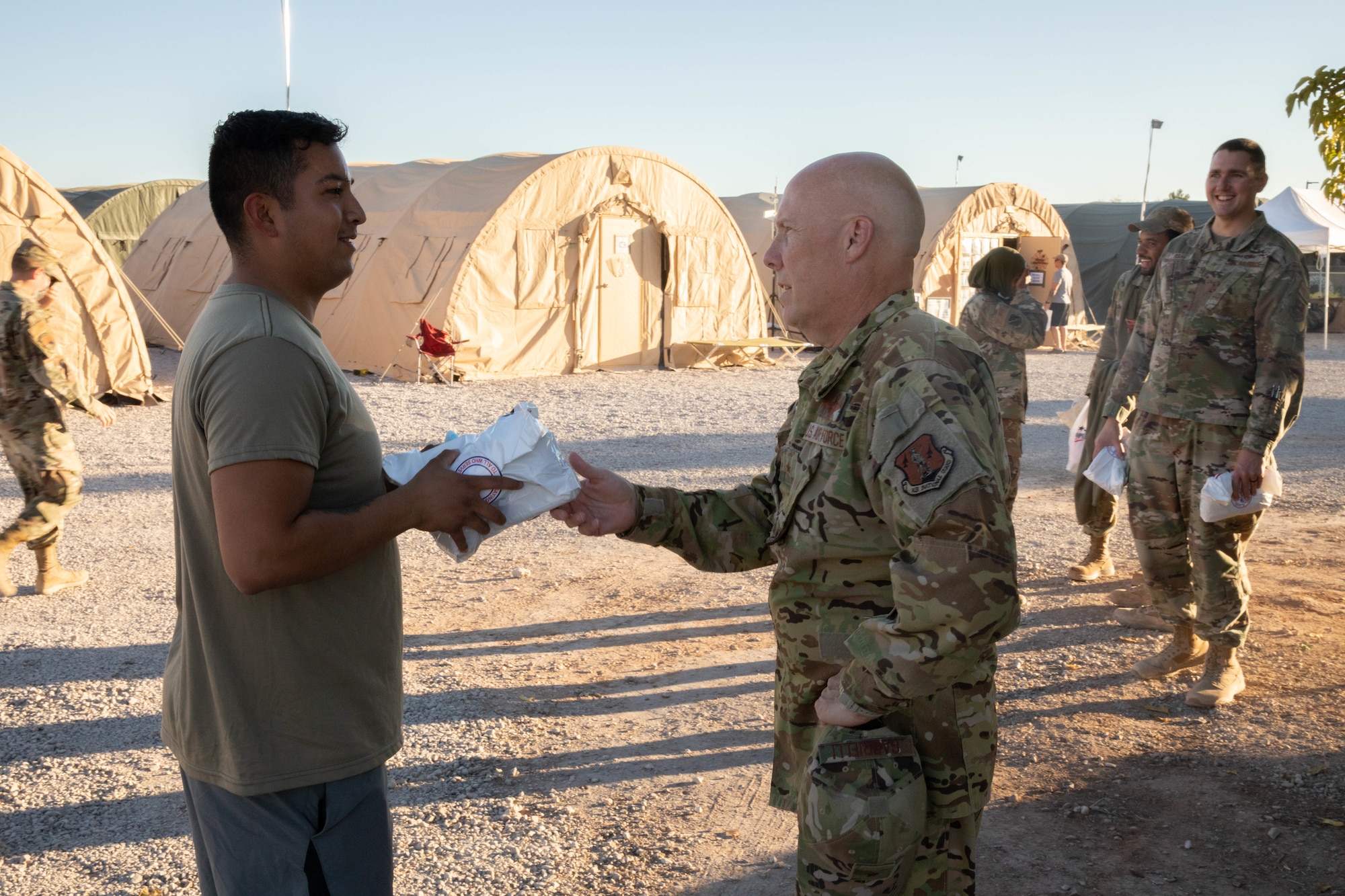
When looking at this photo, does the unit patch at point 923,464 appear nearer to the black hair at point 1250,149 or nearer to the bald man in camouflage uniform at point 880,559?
the bald man in camouflage uniform at point 880,559

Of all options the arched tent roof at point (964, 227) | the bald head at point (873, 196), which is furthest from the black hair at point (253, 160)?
the arched tent roof at point (964, 227)

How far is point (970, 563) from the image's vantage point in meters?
1.77

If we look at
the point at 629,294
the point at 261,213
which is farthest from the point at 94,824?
the point at 629,294

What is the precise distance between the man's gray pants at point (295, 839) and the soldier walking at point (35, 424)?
189 inches

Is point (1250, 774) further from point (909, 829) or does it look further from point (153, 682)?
point (153, 682)

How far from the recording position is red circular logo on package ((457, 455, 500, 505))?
7.04ft

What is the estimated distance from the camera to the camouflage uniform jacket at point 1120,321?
6293 mm

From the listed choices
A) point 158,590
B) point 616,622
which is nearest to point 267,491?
point 616,622

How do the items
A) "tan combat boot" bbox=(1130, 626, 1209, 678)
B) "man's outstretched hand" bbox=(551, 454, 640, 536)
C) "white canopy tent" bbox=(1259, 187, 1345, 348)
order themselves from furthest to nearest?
"white canopy tent" bbox=(1259, 187, 1345, 348) → "tan combat boot" bbox=(1130, 626, 1209, 678) → "man's outstretched hand" bbox=(551, 454, 640, 536)

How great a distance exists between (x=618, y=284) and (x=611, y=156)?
2.16 meters

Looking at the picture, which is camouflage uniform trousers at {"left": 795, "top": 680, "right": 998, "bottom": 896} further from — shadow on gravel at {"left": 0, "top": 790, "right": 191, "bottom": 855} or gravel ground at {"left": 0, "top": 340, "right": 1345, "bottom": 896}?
shadow on gravel at {"left": 0, "top": 790, "right": 191, "bottom": 855}

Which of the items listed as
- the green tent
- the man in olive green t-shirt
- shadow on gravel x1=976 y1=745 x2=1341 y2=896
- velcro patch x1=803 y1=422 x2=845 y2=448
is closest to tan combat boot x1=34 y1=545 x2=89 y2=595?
the man in olive green t-shirt

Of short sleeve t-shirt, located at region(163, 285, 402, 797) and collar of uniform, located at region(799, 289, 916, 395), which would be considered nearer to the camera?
short sleeve t-shirt, located at region(163, 285, 402, 797)

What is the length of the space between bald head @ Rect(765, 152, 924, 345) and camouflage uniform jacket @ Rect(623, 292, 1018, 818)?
66mm
